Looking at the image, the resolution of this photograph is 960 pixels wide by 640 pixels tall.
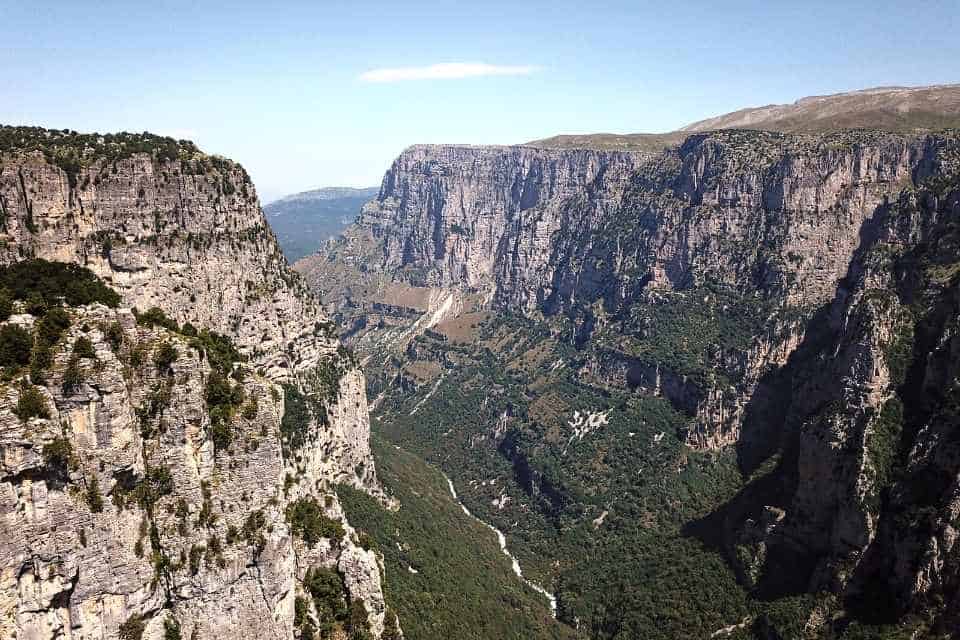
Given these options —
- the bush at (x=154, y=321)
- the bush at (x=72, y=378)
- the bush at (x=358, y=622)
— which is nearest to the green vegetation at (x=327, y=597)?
the bush at (x=358, y=622)

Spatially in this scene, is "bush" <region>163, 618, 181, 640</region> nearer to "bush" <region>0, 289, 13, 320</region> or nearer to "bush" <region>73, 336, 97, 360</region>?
"bush" <region>73, 336, 97, 360</region>

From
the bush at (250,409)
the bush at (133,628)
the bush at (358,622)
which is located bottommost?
the bush at (358,622)

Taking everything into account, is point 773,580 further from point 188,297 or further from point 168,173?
point 168,173

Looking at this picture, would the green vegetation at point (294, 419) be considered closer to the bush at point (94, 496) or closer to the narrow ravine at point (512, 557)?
the bush at point (94, 496)

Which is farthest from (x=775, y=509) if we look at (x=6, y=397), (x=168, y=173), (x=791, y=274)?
(x=6, y=397)

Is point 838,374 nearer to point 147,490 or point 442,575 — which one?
point 442,575

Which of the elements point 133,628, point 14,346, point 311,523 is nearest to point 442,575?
point 311,523
